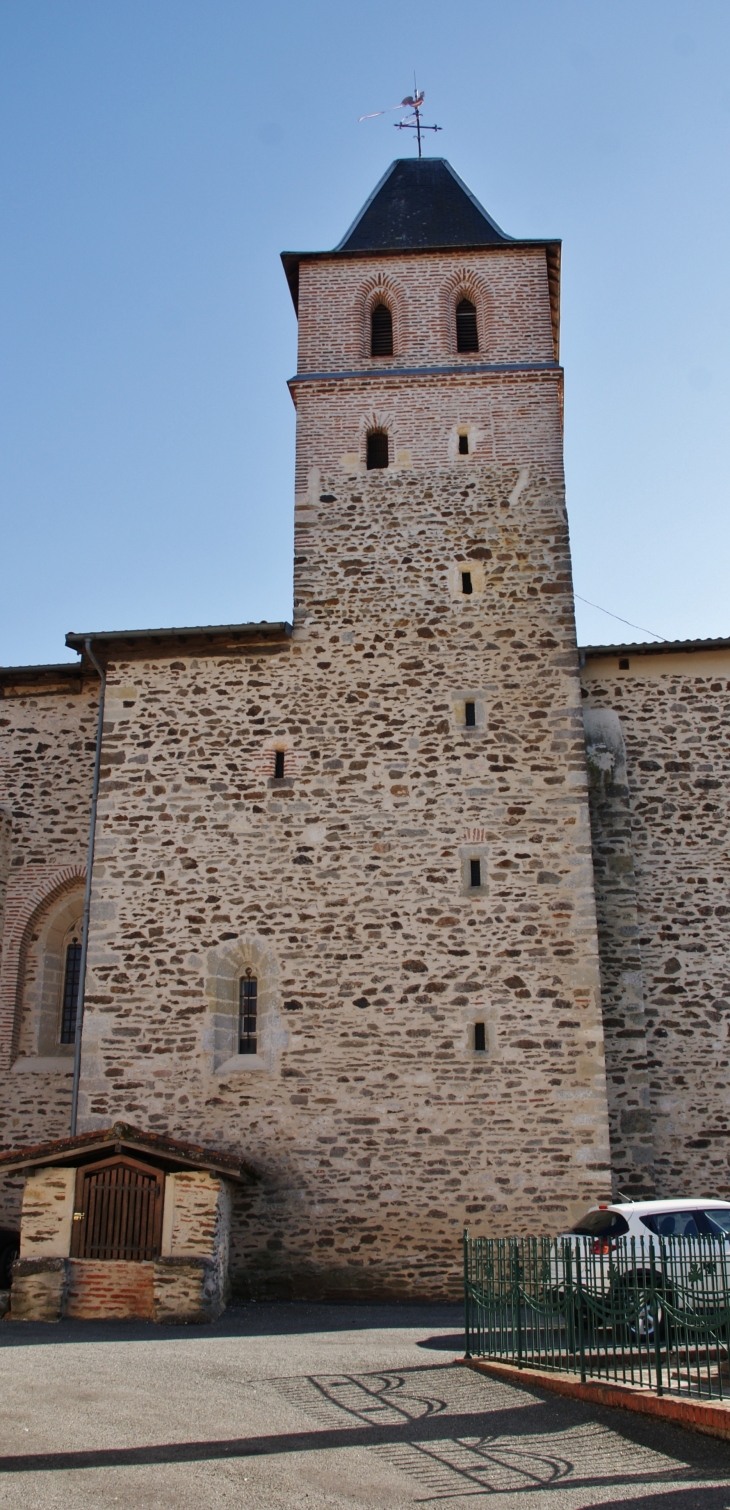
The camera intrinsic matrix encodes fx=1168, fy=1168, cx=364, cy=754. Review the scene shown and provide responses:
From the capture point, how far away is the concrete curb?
226 inches

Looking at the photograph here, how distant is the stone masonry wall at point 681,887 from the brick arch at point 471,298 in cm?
476

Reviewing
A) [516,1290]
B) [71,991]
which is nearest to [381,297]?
[71,991]

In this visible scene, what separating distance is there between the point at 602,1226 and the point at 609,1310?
102 inches

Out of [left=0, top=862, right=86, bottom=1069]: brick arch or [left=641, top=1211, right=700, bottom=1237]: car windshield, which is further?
[left=0, top=862, right=86, bottom=1069]: brick arch

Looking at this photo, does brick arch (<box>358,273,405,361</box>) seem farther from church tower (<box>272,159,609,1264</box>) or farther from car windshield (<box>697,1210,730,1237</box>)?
car windshield (<box>697,1210,730,1237</box>)

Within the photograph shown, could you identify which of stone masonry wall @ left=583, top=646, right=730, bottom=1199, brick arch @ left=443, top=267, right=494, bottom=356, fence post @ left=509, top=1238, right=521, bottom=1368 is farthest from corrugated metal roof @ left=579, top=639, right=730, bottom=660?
fence post @ left=509, top=1238, right=521, bottom=1368

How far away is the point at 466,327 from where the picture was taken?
53.0 ft

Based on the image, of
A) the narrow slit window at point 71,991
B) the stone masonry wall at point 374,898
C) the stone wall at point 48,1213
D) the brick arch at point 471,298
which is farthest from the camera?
the brick arch at point 471,298

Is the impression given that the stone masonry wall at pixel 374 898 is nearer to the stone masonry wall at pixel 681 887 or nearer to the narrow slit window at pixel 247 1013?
the narrow slit window at pixel 247 1013

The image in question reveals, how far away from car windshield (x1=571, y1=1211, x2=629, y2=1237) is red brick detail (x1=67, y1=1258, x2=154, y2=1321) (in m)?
3.73

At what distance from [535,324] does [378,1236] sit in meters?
11.6

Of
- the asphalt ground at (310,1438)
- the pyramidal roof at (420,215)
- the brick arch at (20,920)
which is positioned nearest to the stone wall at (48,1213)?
the asphalt ground at (310,1438)

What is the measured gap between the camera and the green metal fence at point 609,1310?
620 cm

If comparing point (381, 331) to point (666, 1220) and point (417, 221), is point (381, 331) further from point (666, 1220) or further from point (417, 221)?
point (666, 1220)
